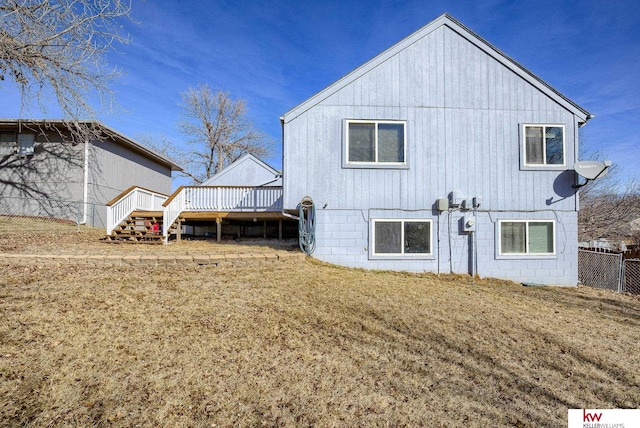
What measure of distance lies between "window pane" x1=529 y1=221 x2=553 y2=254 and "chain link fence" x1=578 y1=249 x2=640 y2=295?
130 inches

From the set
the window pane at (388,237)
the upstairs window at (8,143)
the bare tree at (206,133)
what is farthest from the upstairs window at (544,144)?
the bare tree at (206,133)

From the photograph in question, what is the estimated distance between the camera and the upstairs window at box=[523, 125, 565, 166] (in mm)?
8203

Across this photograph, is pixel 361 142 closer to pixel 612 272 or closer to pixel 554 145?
pixel 554 145

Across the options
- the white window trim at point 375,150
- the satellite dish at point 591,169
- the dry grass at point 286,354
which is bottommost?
the dry grass at point 286,354

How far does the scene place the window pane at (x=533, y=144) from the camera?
821cm

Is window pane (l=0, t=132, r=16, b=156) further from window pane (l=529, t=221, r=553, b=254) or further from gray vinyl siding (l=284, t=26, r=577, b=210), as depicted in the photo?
window pane (l=529, t=221, r=553, b=254)

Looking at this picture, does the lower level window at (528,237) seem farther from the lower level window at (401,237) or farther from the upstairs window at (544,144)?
the lower level window at (401,237)

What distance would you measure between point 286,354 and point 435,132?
7.10 m

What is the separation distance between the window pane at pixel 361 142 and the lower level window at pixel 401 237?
5.78 feet

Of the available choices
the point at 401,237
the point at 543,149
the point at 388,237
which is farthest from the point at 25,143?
the point at 543,149

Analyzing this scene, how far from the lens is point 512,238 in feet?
26.9

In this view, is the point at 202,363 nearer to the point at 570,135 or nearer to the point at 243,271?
the point at 243,271

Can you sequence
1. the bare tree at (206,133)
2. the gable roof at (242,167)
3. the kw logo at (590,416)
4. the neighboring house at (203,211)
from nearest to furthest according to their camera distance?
the kw logo at (590,416)
the neighboring house at (203,211)
the gable roof at (242,167)
the bare tree at (206,133)

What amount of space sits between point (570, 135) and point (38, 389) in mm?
11482
